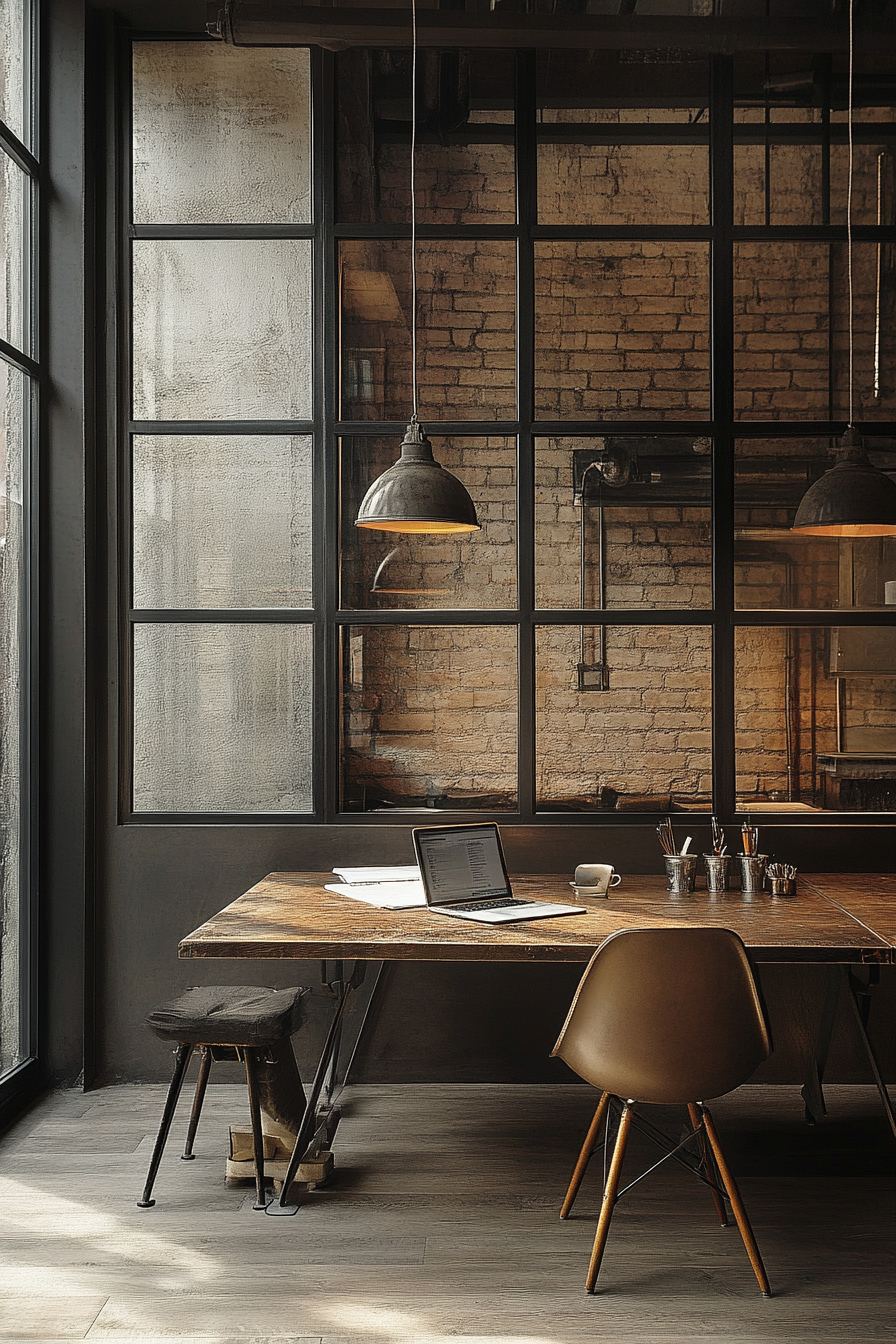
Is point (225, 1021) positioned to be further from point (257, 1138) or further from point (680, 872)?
point (680, 872)

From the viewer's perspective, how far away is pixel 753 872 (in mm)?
3668

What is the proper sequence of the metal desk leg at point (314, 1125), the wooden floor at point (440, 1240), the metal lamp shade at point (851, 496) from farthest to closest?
the metal lamp shade at point (851, 496) < the metal desk leg at point (314, 1125) < the wooden floor at point (440, 1240)

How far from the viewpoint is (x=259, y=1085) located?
3256 millimetres

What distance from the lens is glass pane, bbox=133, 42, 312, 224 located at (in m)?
4.20

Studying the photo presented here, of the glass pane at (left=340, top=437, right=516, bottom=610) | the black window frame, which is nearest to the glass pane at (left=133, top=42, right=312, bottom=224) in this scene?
the black window frame

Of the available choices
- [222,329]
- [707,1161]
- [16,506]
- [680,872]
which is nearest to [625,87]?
[222,329]

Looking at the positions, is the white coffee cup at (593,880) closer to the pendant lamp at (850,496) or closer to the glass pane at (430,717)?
the glass pane at (430,717)

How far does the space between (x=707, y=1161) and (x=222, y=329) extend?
3304 mm

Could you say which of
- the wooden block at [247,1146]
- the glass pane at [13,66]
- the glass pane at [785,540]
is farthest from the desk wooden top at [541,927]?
the glass pane at [13,66]

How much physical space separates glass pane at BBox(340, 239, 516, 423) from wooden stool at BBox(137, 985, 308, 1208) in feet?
7.13

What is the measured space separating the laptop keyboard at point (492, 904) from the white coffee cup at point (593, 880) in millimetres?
226

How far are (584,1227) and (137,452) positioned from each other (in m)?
3.06

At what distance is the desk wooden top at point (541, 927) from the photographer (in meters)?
2.83

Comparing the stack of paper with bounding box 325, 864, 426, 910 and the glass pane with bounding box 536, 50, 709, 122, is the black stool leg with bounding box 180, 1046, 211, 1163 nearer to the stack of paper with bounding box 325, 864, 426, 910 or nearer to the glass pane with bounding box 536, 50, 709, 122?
the stack of paper with bounding box 325, 864, 426, 910
